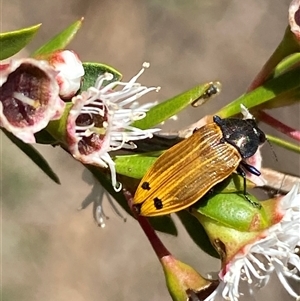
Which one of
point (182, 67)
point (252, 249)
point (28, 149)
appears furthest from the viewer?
point (182, 67)

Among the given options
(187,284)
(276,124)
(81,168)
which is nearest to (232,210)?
(187,284)

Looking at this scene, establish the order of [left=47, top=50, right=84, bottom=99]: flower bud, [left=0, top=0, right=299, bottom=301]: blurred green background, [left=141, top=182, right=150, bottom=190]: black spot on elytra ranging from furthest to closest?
[left=0, top=0, right=299, bottom=301]: blurred green background → [left=141, top=182, right=150, bottom=190]: black spot on elytra → [left=47, top=50, right=84, bottom=99]: flower bud

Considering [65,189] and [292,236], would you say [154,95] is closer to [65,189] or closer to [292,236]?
[65,189]

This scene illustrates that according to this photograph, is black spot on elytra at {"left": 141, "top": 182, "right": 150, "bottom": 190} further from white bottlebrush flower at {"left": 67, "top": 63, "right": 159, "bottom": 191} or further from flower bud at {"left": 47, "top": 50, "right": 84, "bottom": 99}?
flower bud at {"left": 47, "top": 50, "right": 84, "bottom": 99}

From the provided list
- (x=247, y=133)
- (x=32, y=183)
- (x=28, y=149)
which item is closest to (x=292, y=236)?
(x=247, y=133)

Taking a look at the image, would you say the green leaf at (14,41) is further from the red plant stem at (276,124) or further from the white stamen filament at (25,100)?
the red plant stem at (276,124)

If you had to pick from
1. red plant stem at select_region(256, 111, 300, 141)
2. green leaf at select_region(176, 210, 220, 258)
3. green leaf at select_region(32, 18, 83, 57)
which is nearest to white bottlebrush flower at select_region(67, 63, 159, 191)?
green leaf at select_region(32, 18, 83, 57)
